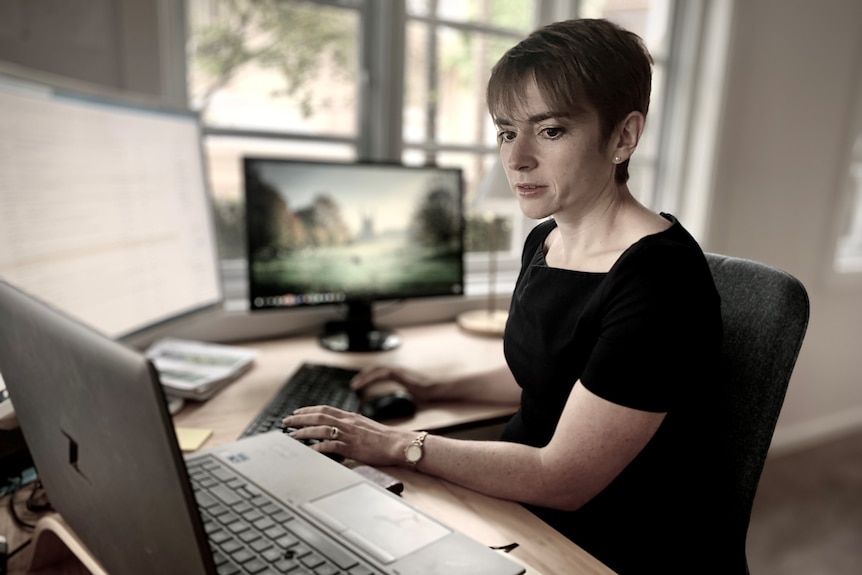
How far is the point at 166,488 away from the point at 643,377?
0.53 meters

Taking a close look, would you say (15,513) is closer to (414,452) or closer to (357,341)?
(414,452)

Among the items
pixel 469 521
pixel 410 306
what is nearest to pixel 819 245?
pixel 410 306

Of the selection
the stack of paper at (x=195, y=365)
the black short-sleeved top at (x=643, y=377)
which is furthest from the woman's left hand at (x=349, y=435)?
the stack of paper at (x=195, y=365)

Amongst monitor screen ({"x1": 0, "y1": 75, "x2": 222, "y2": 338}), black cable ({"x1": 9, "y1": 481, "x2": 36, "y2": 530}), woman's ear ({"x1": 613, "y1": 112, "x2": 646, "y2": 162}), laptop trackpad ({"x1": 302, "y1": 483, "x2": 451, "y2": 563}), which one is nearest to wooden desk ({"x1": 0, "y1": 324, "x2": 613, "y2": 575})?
black cable ({"x1": 9, "y1": 481, "x2": 36, "y2": 530})

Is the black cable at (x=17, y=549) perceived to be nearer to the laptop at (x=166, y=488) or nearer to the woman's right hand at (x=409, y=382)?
the laptop at (x=166, y=488)

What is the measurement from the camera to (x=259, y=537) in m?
0.61

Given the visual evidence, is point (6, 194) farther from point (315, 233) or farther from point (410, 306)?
point (410, 306)

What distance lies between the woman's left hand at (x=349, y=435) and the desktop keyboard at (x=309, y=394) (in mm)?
195

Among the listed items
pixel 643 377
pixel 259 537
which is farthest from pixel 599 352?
pixel 259 537

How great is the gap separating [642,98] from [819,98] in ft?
7.95

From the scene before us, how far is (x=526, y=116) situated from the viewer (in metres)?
0.76

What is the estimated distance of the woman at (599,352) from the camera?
0.73 m

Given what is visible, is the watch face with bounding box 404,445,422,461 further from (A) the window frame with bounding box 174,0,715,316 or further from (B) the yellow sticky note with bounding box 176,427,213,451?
(A) the window frame with bounding box 174,0,715,316

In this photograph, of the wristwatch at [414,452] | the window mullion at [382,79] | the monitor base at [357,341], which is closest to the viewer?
the wristwatch at [414,452]
